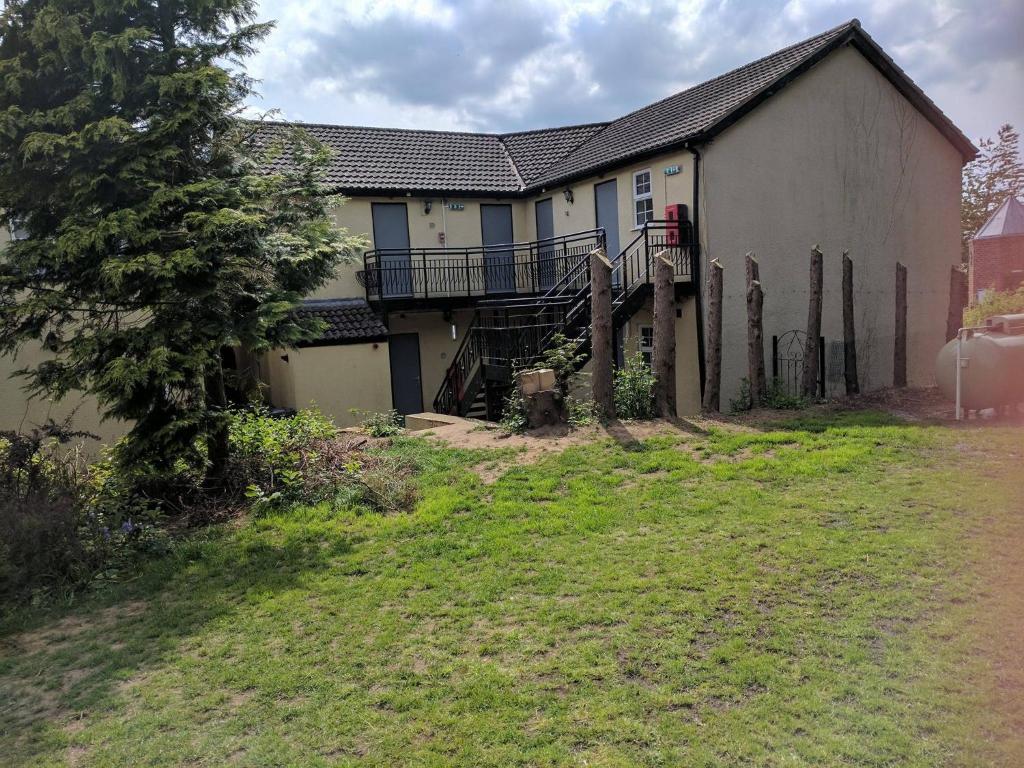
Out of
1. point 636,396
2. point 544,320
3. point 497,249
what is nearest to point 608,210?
point 497,249

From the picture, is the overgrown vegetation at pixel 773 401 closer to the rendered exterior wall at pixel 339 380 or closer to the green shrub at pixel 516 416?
the green shrub at pixel 516 416

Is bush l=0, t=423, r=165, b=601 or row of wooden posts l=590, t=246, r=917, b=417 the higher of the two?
row of wooden posts l=590, t=246, r=917, b=417

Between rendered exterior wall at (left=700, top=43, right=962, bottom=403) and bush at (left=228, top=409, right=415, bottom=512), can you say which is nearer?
bush at (left=228, top=409, right=415, bottom=512)

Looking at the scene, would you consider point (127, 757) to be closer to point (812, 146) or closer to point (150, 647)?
point (150, 647)

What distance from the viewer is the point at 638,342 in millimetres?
15422

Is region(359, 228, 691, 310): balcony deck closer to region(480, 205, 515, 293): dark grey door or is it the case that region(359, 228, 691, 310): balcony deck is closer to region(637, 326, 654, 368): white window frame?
region(480, 205, 515, 293): dark grey door

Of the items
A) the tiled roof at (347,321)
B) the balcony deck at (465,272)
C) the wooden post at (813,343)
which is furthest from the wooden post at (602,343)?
the tiled roof at (347,321)

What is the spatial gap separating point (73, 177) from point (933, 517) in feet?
26.7

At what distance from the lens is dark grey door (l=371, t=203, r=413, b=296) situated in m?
17.5

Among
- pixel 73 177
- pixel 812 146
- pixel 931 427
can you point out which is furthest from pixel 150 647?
pixel 812 146

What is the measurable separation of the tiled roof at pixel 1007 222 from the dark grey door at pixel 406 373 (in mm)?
21762

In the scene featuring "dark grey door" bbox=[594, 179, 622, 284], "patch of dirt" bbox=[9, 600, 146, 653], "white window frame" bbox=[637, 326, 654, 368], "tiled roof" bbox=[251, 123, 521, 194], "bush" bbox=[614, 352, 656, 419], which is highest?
"tiled roof" bbox=[251, 123, 521, 194]

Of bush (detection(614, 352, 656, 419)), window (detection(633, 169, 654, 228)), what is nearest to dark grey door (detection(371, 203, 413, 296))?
window (detection(633, 169, 654, 228))

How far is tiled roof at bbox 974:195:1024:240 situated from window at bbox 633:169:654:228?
1801 centimetres
